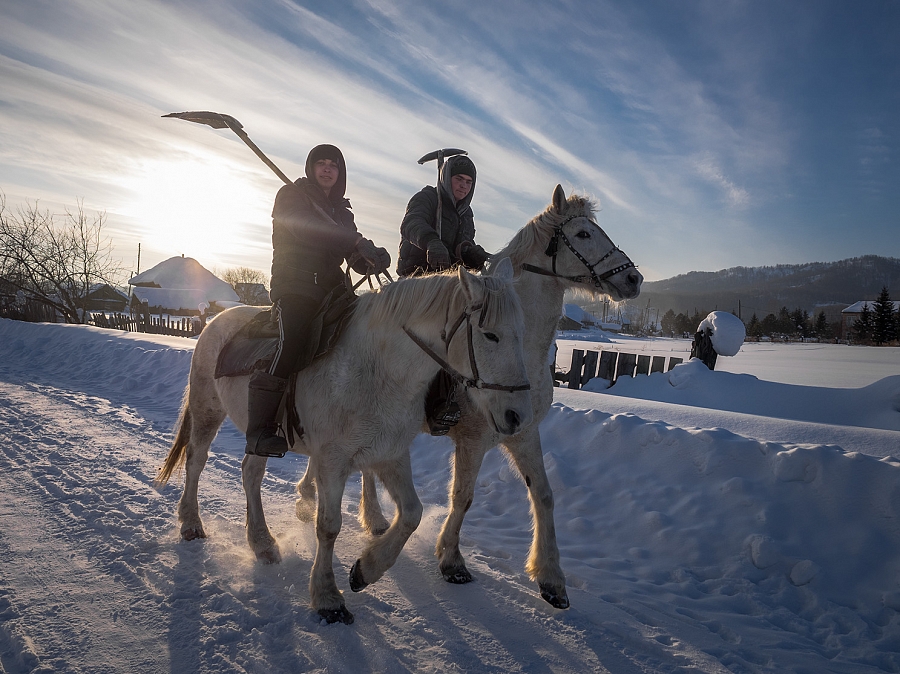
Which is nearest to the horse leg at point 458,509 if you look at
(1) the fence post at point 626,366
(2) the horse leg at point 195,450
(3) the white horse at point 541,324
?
(3) the white horse at point 541,324

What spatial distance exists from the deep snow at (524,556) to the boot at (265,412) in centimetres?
93

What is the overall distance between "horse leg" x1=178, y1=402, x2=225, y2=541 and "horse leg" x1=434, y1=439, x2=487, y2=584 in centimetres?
212

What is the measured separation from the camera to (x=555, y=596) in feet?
9.90

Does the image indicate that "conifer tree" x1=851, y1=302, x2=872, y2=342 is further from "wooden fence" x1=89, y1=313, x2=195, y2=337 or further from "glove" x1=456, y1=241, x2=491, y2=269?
"wooden fence" x1=89, y1=313, x2=195, y2=337

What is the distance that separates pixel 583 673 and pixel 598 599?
832 millimetres

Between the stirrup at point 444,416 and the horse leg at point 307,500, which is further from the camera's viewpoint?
the horse leg at point 307,500

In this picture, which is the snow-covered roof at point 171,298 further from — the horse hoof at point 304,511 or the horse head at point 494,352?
the horse head at point 494,352

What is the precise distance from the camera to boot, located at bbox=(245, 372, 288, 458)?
307 cm

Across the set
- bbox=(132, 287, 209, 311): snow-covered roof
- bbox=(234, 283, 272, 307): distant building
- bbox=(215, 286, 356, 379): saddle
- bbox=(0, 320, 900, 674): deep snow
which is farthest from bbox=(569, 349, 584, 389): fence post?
bbox=(132, 287, 209, 311): snow-covered roof

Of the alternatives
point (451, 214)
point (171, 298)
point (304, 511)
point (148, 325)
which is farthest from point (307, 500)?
point (171, 298)

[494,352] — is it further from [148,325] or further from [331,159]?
[148,325]

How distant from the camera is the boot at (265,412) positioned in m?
3.07

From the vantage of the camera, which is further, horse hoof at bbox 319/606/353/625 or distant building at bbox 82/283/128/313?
distant building at bbox 82/283/128/313

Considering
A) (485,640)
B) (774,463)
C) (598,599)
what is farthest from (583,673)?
(774,463)
